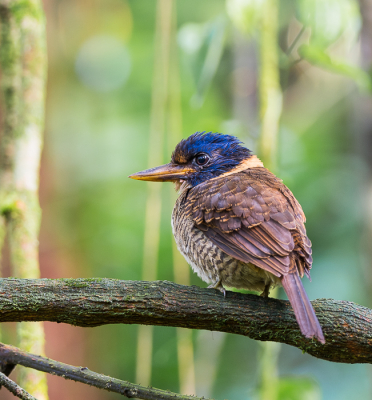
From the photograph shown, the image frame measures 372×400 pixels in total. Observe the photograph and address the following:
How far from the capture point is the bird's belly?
6.57ft

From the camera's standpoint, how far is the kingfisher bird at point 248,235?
180 centimetres

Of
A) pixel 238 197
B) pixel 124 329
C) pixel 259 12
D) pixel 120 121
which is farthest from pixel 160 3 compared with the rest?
pixel 124 329

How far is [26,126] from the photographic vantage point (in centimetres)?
236

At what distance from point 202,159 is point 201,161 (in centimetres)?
1

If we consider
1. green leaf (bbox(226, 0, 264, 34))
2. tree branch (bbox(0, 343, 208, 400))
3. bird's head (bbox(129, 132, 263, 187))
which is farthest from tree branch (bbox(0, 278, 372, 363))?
green leaf (bbox(226, 0, 264, 34))

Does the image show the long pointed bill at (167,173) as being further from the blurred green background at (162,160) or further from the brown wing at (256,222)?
the blurred green background at (162,160)

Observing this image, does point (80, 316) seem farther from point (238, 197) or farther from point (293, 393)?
point (293, 393)

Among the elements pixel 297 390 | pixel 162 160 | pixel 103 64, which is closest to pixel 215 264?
pixel 297 390

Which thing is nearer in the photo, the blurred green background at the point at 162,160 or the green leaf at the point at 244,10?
the green leaf at the point at 244,10

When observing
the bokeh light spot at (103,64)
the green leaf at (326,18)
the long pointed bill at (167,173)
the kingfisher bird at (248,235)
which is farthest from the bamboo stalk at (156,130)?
the bokeh light spot at (103,64)

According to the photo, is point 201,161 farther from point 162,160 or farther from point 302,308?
point 162,160

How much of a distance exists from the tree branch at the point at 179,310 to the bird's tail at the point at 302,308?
12 cm

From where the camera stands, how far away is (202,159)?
8.57ft

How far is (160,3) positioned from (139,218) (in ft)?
8.46
